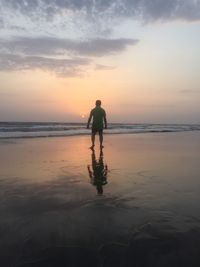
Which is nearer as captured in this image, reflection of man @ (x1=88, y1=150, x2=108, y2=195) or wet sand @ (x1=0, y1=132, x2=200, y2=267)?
wet sand @ (x1=0, y1=132, x2=200, y2=267)

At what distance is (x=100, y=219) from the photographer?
4.81 m

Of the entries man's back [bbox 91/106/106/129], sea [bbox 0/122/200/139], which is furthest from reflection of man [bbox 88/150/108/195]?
sea [bbox 0/122/200/139]

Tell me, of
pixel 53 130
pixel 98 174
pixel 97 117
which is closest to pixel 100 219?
pixel 98 174

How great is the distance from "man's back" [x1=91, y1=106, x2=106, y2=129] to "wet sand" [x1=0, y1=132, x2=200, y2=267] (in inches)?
Answer: 304

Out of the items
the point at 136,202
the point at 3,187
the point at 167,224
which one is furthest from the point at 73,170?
the point at 167,224

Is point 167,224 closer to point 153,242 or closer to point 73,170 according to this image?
point 153,242

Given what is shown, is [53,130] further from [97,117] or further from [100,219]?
[100,219]

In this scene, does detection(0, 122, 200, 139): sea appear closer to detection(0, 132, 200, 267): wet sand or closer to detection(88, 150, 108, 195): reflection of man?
detection(88, 150, 108, 195): reflection of man

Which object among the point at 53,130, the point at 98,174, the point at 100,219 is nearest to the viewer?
the point at 100,219

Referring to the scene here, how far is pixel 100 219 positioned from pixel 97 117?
1205 centimetres

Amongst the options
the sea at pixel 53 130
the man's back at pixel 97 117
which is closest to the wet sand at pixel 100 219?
the man's back at pixel 97 117

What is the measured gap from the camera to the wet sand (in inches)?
142

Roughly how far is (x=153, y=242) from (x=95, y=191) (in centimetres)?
291

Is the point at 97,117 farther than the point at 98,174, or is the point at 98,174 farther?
the point at 97,117
